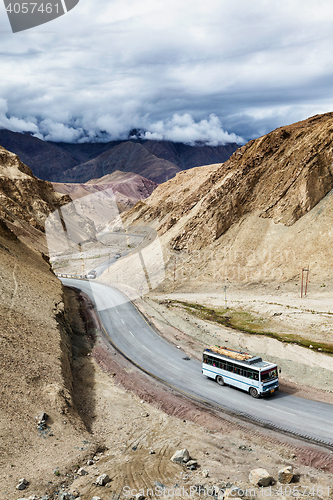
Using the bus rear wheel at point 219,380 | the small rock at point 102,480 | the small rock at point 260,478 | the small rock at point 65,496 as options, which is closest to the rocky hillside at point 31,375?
the small rock at point 65,496

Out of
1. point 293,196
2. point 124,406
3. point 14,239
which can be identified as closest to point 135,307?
point 14,239

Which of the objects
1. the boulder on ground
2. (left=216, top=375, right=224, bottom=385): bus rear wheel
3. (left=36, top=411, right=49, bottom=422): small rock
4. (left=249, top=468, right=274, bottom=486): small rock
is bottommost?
(left=216, top=375, right=224, bottom=385): bus rear wheel

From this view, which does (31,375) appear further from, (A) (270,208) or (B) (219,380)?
(A) (270,208)

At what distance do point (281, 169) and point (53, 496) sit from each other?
194 ft

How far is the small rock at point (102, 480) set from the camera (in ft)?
43.3

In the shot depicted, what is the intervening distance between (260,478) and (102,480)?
614 cm

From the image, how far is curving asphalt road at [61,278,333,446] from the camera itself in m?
19.6

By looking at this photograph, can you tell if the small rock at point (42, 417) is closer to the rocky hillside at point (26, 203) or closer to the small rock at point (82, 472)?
the small rock at point (82, 472)

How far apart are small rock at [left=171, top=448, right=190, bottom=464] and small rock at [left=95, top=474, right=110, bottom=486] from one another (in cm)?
347

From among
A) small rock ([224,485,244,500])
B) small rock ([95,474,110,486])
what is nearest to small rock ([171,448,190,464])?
small rock ([224,485,244,500])

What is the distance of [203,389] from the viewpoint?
24.3m

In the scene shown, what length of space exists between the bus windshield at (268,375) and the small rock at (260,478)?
8373 millimetres

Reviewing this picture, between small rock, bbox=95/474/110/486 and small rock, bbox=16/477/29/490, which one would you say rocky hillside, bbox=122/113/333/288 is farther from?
small rock, bbox=16/477/29/490

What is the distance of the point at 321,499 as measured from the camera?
1309 cm
